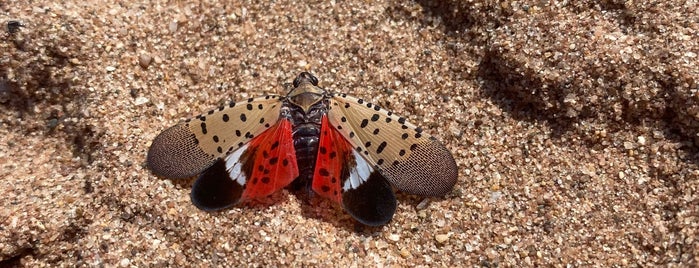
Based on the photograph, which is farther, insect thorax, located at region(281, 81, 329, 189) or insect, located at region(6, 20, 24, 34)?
insect, located at region(6, 20, 24, 34)

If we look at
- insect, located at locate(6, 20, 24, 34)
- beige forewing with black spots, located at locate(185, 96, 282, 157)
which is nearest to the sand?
insect, located at locate(6, 20, 24, 34)

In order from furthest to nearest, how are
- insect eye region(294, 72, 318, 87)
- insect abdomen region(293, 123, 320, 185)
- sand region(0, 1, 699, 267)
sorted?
insect eye region(294, 72, 318, 87) < insect abdomen region(293, 123, 320, 185) < sand region(0, 1, 699, 267)

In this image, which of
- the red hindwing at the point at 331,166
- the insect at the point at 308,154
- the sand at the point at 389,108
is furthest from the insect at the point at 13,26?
the red hindwing at the point at 331,166

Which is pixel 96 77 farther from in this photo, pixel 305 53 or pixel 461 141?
pixel 461 141

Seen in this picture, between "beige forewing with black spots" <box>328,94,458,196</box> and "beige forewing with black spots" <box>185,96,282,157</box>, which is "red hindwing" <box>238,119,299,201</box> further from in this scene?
"beige forewing with black spots" <box>328,94,458,196</box>

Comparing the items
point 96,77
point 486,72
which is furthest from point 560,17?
point 96,77

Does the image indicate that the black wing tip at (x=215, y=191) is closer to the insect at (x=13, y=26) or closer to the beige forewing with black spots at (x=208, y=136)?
the beige forewing with black spots at (x=208, y=136)

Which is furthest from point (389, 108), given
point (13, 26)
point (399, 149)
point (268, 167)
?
point (13, 26)
